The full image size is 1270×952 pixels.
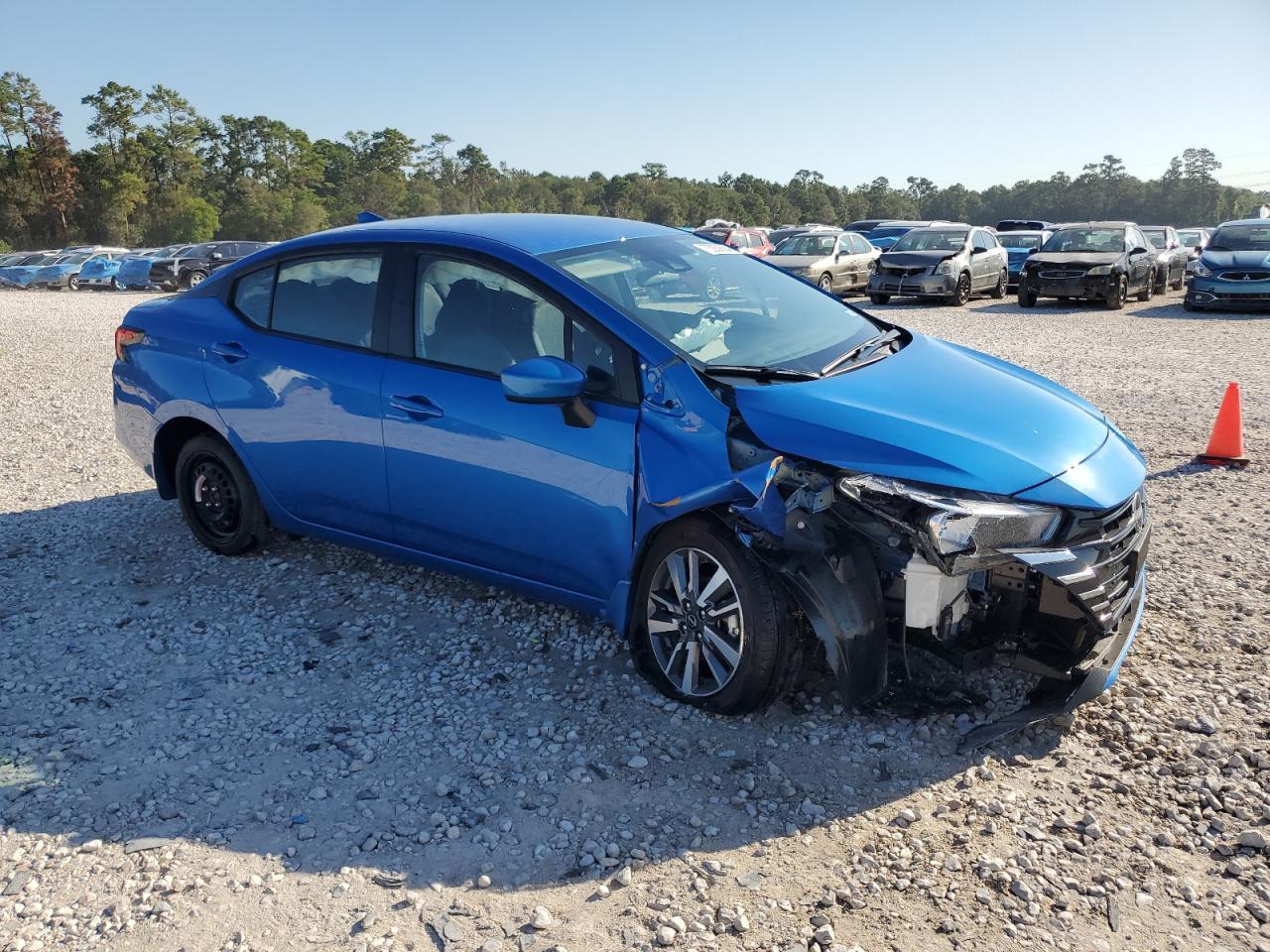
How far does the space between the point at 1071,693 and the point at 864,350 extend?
1600mm

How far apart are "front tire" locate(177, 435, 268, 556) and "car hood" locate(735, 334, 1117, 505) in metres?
2.88

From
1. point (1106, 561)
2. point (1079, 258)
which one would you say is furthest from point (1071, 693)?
point (1079, 258)

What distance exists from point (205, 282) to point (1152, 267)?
1965 centimetres

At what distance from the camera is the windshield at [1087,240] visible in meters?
18.9

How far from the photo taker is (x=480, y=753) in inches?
139

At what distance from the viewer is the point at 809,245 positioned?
2231 centimetres

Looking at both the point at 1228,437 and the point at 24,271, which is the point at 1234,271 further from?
the point at 24,271

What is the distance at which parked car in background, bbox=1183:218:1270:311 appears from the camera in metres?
16.9

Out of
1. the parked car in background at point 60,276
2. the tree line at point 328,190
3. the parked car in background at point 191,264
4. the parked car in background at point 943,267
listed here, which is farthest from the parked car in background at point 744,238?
the tree line at point 328,190

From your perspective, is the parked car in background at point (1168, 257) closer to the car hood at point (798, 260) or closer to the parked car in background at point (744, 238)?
the car hood at point (798, 260)

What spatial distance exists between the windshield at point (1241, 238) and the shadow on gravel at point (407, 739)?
Result: 1709 cm

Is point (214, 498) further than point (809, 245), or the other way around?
point (809, 245)

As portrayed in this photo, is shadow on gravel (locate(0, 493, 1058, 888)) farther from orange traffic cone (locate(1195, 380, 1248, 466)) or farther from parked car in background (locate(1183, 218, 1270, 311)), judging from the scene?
parked car in background (locate(1183, 218, 1270, 311))

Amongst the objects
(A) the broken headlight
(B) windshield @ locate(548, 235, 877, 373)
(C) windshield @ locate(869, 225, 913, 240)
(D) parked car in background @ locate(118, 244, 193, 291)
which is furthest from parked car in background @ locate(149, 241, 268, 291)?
(A) the broken headlight
